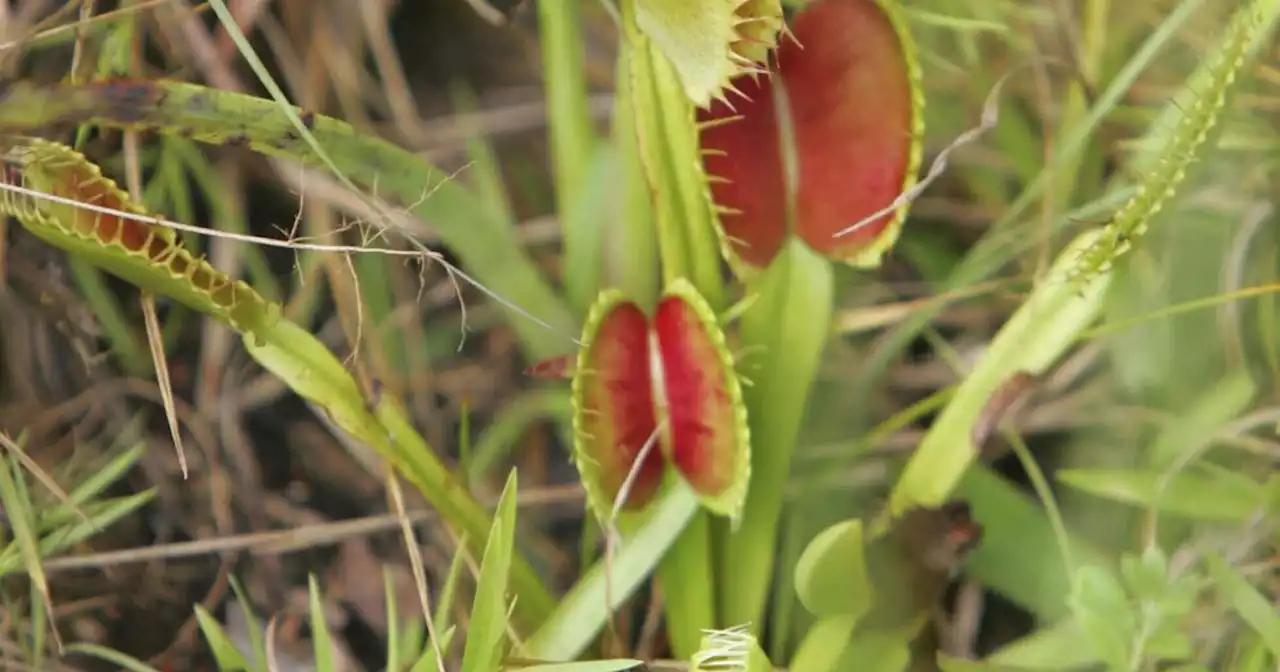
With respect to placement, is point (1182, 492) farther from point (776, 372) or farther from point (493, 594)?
point (493, 594)

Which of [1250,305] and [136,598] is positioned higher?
[1250,305]

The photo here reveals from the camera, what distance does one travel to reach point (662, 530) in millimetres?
466

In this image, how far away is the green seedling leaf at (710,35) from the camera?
0.39 meters

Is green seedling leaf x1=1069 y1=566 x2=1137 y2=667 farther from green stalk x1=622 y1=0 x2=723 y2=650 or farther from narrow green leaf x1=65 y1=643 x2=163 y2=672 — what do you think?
narrow green leaf x1=65 y1=643 x2=163 y2=672

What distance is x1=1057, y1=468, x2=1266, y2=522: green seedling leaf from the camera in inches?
18.7

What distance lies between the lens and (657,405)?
1.53 feet

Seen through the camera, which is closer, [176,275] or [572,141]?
[176,275]

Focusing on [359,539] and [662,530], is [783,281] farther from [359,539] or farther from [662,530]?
[359,539]

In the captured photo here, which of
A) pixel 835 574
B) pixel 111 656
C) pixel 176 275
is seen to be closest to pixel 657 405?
pixel 835 574

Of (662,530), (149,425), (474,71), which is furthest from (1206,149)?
(149,425)

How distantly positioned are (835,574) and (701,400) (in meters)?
0.10

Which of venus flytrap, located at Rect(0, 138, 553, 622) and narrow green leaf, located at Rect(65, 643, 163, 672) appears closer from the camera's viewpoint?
venus flytrap, located at Rect(0, 138, 553, 622)

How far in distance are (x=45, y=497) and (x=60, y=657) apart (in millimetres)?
89

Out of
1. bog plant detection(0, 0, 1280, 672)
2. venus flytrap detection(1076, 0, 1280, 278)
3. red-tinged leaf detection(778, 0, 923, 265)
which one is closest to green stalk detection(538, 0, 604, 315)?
bog plant detection(0, 0, 1280, 672)
